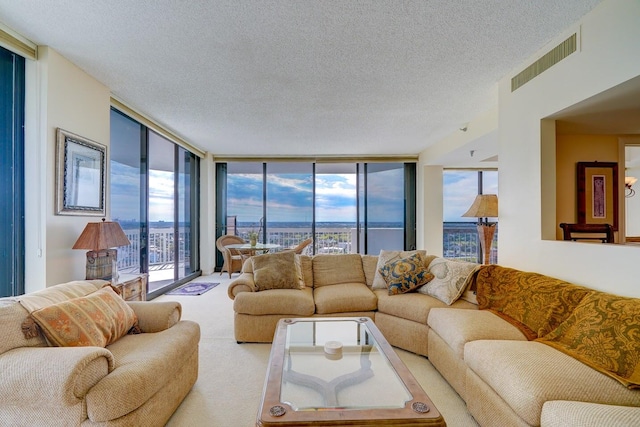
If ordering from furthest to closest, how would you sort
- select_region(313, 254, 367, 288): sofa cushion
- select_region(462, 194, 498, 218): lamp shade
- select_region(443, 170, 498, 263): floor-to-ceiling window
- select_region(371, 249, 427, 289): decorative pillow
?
select_region(443, 170, 498, 263): floor-to-ceiling window → select_region(462, 194, 498, 218): lamp shade → select_region(313, 254, 367, 288): sofa cushion → select_region(371, 249, 427, 289): decorative pillow

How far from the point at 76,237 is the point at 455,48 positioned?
3.73m

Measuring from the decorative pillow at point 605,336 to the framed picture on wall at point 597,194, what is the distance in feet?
4.65

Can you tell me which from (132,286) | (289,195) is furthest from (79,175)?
(289,195)

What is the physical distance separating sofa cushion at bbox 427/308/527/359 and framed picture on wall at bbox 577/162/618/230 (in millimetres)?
1529

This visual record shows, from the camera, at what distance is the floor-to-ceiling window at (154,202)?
3.98 meters

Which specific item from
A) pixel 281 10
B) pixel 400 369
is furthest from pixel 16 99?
pixel 400 369

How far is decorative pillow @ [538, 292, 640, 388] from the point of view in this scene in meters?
1.52

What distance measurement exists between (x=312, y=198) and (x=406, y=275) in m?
4.20

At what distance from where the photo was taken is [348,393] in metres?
1.54

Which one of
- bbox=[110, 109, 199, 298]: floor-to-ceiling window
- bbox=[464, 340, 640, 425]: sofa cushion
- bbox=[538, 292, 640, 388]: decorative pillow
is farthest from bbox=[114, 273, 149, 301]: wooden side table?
bbox=[538, 292, 640, 388]: decorative pillow

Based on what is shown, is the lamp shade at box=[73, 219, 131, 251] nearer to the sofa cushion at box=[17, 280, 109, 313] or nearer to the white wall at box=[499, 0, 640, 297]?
the sofa cushion at box=[17, 280, 109, 313]

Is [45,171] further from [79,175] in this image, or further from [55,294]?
[55,294]

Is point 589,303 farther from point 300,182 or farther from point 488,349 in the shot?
point 300,182

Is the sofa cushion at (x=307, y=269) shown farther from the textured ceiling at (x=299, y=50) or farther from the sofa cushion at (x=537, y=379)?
the sofa cushion at (x=537, y=379)
